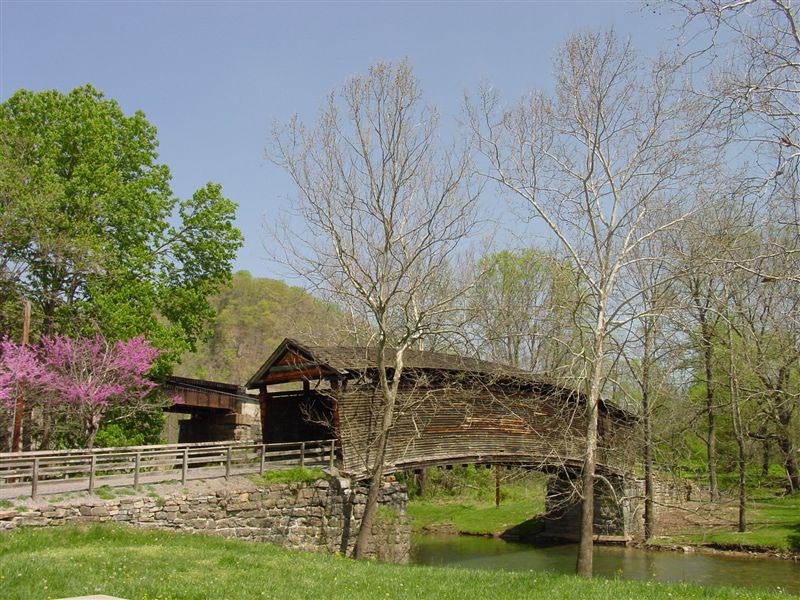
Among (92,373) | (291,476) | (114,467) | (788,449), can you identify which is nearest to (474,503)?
(788,449)

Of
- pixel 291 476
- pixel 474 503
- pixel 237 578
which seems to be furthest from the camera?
pixel 474 503

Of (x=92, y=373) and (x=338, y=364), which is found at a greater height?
(x=338, y=364)

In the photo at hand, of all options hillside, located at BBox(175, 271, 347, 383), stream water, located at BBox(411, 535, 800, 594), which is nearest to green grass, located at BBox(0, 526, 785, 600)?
stream water, located at BBox(411, 535, 800, 594)

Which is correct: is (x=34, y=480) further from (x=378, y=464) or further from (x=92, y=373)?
(x=92, y=373)

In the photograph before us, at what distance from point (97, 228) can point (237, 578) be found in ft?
62.7

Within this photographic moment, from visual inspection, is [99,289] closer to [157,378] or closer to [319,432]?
[157,378]

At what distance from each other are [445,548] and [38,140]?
20413 millimetres

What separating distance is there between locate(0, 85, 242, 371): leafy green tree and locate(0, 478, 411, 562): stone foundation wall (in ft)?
30.4

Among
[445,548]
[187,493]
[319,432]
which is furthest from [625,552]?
[187,493]

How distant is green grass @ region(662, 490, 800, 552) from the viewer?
945 inches

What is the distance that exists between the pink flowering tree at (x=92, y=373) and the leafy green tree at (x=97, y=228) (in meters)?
1.09

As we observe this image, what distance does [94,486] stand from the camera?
54.6 ft

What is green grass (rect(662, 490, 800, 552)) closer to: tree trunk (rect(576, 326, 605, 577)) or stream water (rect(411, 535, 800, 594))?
stream water (rect(411, 535, 800, 594))

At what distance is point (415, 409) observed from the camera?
22.4 m
